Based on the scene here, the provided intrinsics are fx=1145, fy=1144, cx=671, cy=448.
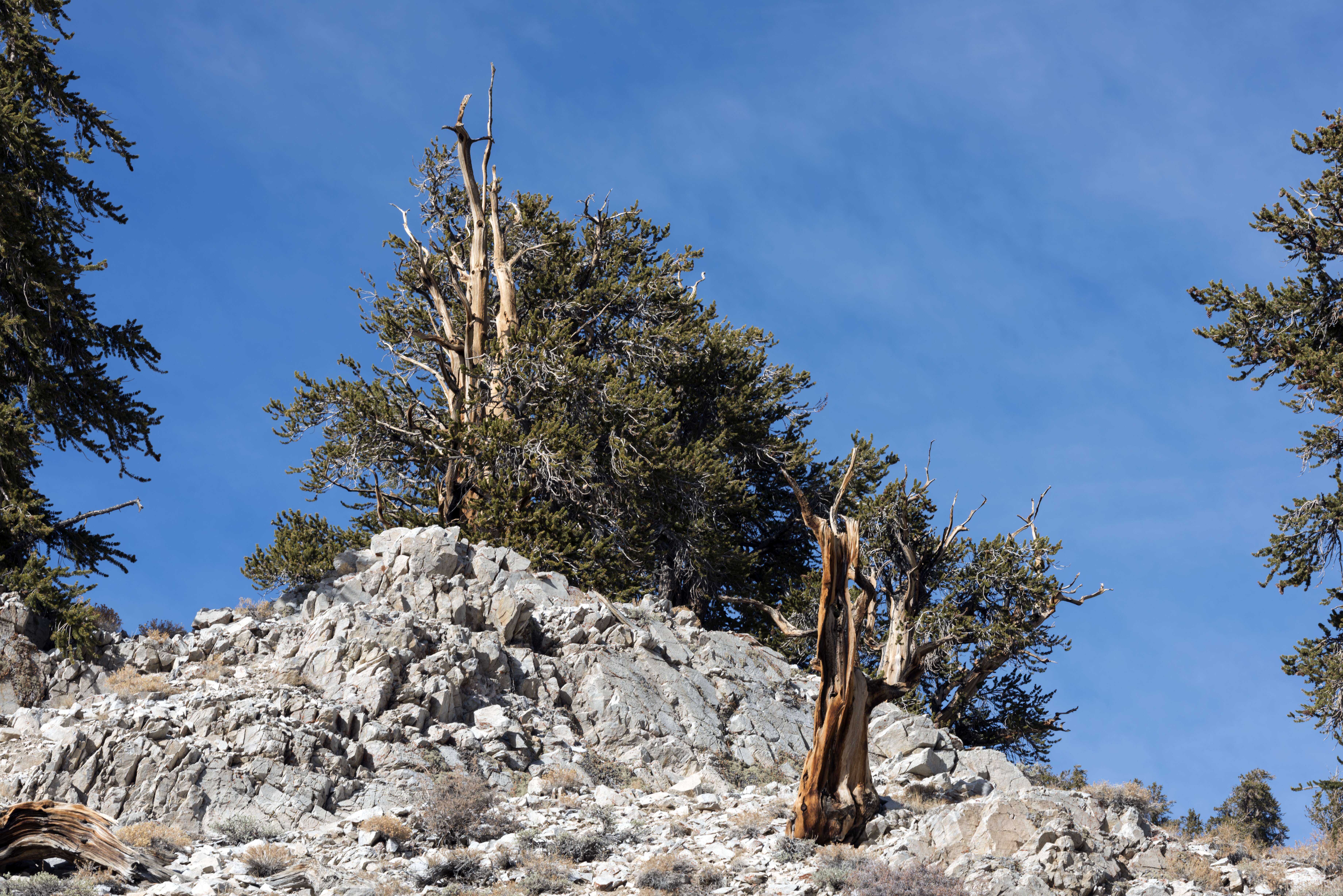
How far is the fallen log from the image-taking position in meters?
11.5

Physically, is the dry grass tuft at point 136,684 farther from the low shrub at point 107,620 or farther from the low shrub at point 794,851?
the low shrub at point 794,851

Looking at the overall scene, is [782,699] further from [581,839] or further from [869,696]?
[581,839]

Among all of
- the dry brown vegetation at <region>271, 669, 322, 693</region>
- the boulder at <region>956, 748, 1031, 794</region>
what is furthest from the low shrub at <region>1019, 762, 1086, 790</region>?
the dry brown vegetation at <region>271, 669, 322, 693</region>

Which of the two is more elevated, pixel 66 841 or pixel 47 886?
pixel 66 841

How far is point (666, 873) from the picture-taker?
39.0 ft

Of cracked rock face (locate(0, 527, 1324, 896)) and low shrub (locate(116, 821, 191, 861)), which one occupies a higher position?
cracked rock face (locate(0, 527, 1324, 896))

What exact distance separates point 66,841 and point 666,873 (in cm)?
616

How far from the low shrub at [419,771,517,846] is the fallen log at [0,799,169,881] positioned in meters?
2.87

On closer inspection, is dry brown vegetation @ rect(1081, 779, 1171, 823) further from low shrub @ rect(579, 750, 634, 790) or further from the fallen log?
the fallen log

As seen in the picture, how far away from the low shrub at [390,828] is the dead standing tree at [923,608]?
4874 millimetres

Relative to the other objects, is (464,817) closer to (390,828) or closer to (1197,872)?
(390,828)

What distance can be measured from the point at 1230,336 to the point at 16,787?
20.8 meters

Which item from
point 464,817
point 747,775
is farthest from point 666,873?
point 747,775

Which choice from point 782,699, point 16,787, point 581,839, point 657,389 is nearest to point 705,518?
point 657,389
